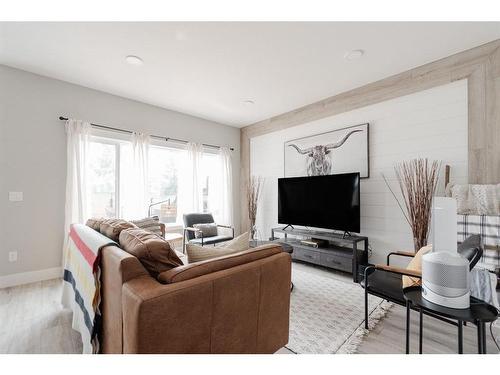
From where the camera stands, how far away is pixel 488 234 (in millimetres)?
2102

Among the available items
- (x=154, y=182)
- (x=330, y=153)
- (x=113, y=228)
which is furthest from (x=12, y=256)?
(x=330, y=153)

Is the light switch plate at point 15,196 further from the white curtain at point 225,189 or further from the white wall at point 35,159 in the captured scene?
the white curtain at point 225,189

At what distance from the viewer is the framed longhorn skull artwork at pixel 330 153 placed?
132 inches

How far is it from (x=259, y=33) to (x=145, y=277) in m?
2.25

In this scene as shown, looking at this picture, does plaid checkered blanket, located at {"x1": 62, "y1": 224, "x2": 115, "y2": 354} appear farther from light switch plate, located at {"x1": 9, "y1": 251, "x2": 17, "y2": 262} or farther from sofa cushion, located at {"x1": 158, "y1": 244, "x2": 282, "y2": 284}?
light switch plate, located at {"x1": 9, "y1": 251, "x2": 17, "y2": 262}

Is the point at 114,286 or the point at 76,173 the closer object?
the point at 114,286

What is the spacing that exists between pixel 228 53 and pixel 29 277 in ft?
11.8

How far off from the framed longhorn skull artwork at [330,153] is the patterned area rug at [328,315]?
1.62 m

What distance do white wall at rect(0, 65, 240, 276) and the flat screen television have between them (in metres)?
3.10

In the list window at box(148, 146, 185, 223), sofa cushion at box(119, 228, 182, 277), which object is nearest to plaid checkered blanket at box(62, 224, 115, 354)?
sofa cushion at box(119, 228, 182, 277)

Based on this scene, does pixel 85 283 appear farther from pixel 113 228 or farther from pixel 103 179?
pixel 103 179
